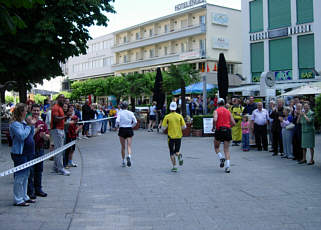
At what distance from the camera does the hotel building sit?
35.1 m

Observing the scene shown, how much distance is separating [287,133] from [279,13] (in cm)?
2716

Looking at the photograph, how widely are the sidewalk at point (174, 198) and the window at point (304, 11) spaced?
26.9 meters

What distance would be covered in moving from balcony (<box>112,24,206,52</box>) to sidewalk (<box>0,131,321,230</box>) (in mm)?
42848

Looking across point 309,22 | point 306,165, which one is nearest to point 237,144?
point 306,165

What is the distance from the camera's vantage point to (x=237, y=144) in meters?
17.0

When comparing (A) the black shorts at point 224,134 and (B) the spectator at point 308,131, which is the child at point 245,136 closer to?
(B) the spectator at point 308,131

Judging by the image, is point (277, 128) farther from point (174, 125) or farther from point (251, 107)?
point (174, 125)

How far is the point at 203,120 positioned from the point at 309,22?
20.2 m

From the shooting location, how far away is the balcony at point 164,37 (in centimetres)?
5303

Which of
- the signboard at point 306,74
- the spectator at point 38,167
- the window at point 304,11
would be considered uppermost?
the window at point 304,11

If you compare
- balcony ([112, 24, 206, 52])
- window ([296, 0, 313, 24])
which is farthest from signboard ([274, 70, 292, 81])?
balcony ([112, 24, 206, 52])

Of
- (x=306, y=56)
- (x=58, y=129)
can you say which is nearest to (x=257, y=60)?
(x=306, y=56)

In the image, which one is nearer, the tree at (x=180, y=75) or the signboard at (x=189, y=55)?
the tree at (x=180, y=75)

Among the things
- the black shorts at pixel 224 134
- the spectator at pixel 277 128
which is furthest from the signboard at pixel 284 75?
the black shorts at pixel 224 134
